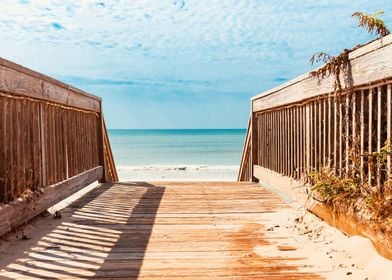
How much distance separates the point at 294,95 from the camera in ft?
12.9

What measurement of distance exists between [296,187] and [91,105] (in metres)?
3.28

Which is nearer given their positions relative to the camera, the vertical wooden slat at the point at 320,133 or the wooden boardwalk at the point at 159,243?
the wooden boardwalk at the point at 159,243

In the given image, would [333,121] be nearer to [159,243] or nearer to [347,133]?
[347,133]

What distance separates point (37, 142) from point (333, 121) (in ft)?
8.51

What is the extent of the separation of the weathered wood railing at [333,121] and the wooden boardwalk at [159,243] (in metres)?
0.64

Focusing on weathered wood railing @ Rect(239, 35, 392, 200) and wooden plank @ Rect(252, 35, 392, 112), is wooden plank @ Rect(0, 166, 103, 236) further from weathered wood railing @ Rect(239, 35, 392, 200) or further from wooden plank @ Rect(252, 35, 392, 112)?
wooden plank @ Rect(252, 35, 392, 112)

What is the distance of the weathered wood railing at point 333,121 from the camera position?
7.66 feet

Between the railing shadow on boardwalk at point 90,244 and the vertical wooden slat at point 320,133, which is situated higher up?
the vertical wooden slat at point 320,133

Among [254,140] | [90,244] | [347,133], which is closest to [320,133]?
[347,133]

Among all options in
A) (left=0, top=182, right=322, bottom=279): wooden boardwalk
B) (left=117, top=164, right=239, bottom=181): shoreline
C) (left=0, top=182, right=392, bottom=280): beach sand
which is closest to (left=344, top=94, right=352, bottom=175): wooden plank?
(left=0, top=182, right=392, bottom=280): beach sand

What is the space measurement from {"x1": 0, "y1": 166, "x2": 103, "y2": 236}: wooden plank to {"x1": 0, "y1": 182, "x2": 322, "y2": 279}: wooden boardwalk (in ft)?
0.43

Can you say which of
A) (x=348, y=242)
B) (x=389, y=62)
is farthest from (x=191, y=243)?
(x=389, y=62)

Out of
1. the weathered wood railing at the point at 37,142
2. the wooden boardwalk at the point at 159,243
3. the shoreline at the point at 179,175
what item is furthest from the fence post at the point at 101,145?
the shoreline at the point at 179,175

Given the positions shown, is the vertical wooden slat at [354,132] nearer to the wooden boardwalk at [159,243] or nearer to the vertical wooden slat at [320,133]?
the vertical wooden slat at [320,133]
